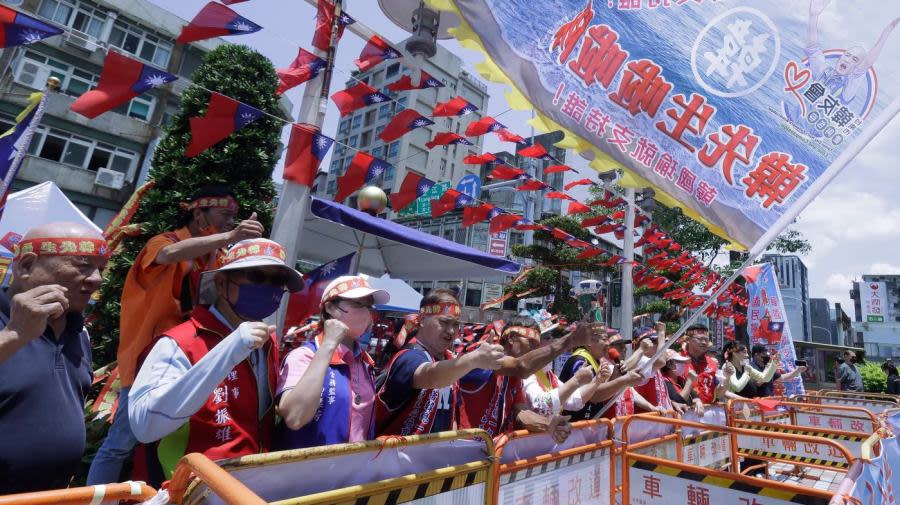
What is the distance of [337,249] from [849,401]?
10930mm

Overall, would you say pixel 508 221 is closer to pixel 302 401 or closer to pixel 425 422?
pixel 425 422

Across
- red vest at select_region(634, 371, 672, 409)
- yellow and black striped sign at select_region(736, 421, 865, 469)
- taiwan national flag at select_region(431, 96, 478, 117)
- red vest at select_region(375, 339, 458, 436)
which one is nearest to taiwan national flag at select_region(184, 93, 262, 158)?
taiwan national flag at select_region(431, 96, 478, 117)

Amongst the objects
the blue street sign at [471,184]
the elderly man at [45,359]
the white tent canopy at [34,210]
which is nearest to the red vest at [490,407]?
the elderly man at [45,359]

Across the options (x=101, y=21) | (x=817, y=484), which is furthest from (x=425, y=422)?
(x=101, y=21)

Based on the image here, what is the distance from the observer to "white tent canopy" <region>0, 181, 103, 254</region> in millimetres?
6941

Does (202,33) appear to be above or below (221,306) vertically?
above

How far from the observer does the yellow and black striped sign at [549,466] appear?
2709 mm

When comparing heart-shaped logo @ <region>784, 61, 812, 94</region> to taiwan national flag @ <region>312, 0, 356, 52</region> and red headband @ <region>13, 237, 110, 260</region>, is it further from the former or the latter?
red headband @ <region>13, 237, 110, 260</region>

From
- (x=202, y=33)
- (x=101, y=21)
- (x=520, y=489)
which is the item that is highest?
(x=101, y=21)

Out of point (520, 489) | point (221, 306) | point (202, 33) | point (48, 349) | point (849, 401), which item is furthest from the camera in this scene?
point (849, 401)

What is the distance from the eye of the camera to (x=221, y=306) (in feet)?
6.55

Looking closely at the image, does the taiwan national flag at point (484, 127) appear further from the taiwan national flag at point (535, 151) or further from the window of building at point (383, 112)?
the window of building at point (383, 112)

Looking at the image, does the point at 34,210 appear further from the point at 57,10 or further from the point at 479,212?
the point at 57,10

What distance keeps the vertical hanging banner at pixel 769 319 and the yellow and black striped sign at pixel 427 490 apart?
35.2 feet
